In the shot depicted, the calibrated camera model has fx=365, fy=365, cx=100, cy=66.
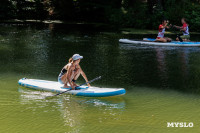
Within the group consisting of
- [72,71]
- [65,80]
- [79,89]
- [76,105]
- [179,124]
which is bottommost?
[179,124]

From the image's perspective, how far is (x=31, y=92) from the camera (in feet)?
37.2

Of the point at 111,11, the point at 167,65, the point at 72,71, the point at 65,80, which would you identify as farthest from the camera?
the point at 111,11

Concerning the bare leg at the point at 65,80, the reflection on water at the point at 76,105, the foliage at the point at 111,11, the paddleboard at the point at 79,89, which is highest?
the foliage at the point at 111,11

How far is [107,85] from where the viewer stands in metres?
12.3

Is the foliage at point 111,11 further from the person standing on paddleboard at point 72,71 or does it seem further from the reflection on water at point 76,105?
the reflection on water at point 76,105

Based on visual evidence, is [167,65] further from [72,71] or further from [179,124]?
[179,124]

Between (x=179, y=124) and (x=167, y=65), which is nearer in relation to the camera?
(x=179, y=124)

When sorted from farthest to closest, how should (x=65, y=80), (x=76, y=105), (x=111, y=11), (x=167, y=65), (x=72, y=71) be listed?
(x=111, y=11), (x=167, y=65), (x=65, y=80), (x=72, y=71), (x=76, y=105)

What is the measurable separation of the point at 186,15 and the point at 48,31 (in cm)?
1152

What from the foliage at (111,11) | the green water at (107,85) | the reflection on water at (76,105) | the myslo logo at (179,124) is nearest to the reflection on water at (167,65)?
the green water at (107,85)

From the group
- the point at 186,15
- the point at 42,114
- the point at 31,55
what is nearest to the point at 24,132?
the point at 42,114

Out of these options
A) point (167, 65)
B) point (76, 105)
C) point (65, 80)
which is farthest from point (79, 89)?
point (167, 65)

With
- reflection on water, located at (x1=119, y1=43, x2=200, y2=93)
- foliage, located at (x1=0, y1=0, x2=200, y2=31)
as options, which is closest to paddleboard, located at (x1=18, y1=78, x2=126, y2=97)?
reflection on water, located at (x1=119, y1=43, x2=200, y2=93)

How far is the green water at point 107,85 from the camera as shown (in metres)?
8.85
